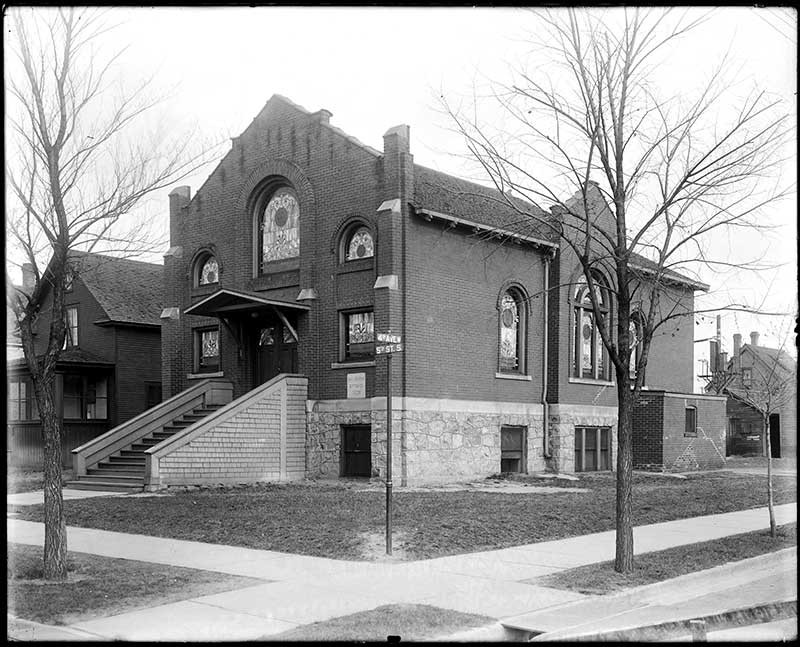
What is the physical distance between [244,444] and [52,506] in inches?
449

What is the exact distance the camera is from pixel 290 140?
79.5 ft

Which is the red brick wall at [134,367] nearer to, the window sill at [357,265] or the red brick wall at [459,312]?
the window sill at [357,265]

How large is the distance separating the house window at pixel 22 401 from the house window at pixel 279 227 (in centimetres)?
1107

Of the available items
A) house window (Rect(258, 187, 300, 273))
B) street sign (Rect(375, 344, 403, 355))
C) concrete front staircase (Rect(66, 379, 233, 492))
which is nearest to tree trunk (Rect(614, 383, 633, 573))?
street sign (Rect(375, 344, 403, 355))

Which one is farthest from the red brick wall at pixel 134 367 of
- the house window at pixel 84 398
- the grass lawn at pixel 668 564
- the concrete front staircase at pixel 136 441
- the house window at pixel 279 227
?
the grass lawn at pixel 668 564

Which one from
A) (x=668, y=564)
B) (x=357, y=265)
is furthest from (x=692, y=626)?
(x=357, y=265)

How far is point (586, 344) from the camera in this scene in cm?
2828

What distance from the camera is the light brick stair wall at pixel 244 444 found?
20000 millimetres

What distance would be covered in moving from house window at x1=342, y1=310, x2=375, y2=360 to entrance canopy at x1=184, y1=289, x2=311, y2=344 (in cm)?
112

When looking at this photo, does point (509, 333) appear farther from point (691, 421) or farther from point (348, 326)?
point (691, 421)

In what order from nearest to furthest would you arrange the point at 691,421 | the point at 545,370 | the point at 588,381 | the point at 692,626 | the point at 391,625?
1. the point at 391,625
2. the point at 692,626
3. the point at 545,370
4. the point at 588,381
5. the point at 691,421

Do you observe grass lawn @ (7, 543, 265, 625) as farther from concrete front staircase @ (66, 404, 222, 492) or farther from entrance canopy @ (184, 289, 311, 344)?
entrance canopy @ (184, 289, 311, 344)

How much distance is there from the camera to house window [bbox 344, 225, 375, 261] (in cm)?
2262

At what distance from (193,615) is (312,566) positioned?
9.03ft
